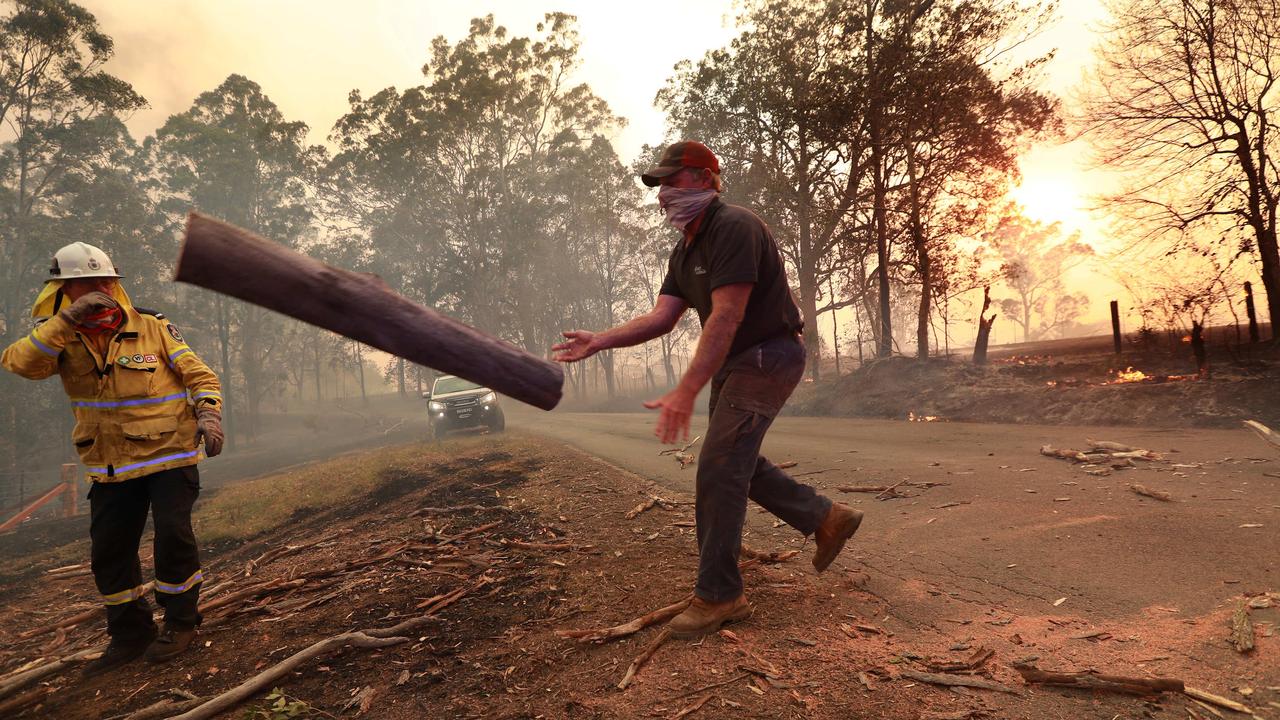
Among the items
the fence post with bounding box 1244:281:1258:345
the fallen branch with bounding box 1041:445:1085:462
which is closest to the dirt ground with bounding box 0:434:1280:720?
the fallen branch with bounding box 1041:445:1085:462

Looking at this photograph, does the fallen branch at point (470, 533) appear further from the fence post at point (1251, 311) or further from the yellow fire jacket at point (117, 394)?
the fence post at point (1251, 311)

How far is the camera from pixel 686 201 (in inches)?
113

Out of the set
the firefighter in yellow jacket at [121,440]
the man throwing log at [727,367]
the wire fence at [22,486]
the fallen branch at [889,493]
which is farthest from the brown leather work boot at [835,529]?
the wire fence at [22,486]

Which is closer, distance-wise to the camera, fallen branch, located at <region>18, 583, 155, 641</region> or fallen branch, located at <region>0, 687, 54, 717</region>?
fallen branch, located at <region>0, 687, 54, 717</region>

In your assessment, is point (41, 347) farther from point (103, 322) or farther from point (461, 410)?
point (461, 410)

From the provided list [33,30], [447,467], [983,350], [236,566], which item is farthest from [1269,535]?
[33,30]

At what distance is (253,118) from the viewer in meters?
33.2

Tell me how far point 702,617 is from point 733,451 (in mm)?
784

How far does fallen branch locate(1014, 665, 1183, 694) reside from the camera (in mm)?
2121

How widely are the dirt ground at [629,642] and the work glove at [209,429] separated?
1.04m

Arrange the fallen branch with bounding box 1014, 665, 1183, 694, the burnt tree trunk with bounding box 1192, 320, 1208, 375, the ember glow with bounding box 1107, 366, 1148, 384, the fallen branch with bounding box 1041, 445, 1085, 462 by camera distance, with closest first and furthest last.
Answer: the fallen branch with bounding box 1014, 665, 1183, 694 < the fallen branch with bounding box 1041, 445, 1085, 462 < the burnt tree trunk with bounding box 1192, 320, 1208, 375 < the ember glow with bounding box 1107, 366, 1148, 384

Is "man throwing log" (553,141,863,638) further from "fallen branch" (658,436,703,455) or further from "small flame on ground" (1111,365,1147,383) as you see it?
"small flame on ground" (1111,365,1147,383)

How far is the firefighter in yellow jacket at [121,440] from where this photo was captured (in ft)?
10.6

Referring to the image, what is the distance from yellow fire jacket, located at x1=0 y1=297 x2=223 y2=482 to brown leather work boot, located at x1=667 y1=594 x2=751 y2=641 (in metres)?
2.65
